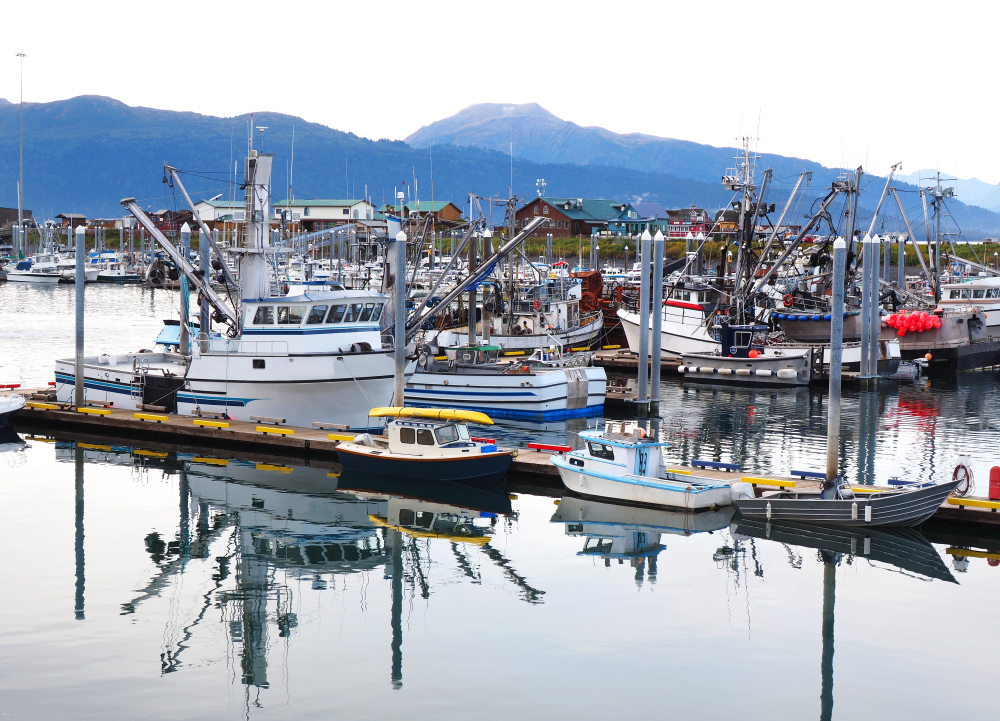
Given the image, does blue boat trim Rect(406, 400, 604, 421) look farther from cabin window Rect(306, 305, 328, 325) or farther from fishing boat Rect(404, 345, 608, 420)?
cabin window Rect(306, 305, 328, 325)

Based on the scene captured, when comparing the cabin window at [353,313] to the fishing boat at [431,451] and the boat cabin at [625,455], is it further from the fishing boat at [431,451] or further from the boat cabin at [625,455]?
the boat cabin at [625,455]

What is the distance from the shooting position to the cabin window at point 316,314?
94.1 feet

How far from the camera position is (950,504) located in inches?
820

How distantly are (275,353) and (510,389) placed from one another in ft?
26.5

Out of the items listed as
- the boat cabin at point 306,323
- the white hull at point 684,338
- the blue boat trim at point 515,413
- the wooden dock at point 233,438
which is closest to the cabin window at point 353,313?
the boat cabin at point 306,323

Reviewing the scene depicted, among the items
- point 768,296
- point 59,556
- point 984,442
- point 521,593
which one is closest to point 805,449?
point 984,442

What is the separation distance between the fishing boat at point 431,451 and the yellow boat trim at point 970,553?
9.65 m

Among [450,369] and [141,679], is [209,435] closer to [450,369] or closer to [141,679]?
[450,369]

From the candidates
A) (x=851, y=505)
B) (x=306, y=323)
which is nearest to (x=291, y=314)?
(x=306, y=323)

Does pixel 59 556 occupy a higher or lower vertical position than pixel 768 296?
lower

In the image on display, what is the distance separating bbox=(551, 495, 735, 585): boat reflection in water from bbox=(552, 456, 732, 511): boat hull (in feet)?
0.65

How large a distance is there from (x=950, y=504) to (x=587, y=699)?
428 inches

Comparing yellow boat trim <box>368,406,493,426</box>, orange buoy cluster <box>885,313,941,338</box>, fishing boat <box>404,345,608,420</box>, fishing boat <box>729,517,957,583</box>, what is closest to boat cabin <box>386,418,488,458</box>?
yellow boat trim <box>368,406,493,426</box>

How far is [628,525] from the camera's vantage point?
2161cm
